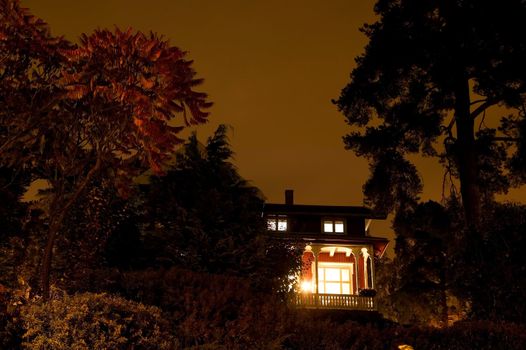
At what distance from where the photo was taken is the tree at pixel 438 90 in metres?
19.8

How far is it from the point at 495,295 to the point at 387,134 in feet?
30.9

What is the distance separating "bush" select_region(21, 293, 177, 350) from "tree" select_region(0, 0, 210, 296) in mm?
883

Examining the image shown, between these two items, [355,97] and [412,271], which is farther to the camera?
[412,271]

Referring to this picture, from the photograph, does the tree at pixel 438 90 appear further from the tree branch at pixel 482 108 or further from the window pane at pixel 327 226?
the window pane at pixel 327 226

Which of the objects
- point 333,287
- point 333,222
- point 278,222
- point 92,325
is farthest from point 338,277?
point 92,325

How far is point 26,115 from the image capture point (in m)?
9.91

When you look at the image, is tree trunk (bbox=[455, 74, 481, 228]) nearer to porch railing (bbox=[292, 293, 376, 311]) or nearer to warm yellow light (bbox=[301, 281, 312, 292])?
porch railing (bbox=[292, 293, 376, 311])

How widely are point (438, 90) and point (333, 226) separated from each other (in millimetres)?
13246

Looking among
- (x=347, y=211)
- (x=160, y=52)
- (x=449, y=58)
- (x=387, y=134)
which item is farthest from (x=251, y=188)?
(x=347, y=211)

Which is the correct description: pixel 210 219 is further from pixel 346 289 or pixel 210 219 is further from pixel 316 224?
pixel 346 289

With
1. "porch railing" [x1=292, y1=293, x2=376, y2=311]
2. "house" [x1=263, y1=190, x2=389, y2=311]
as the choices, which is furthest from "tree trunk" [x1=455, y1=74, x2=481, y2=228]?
"house" [x1=263, y1=190, x2=389, y2=311]

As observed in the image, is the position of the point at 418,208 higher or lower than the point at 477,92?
lower

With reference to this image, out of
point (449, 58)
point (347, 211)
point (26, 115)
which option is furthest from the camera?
point (347, 211)

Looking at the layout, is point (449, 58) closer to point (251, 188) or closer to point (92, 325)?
point (251, 188)
